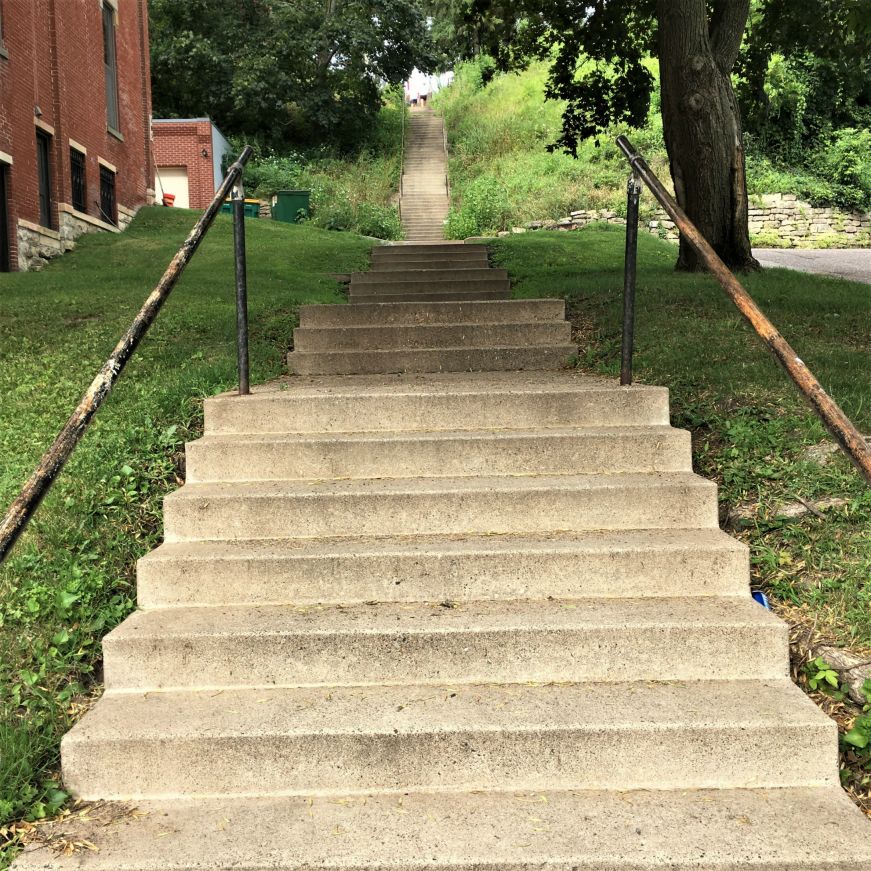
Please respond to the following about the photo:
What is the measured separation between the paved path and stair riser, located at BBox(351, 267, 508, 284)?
5.50m

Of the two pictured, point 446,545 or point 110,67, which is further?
point 110,67

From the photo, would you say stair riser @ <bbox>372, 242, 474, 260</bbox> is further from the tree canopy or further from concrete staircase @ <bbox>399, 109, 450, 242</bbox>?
the tree canopy

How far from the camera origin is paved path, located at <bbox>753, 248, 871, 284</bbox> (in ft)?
43.1

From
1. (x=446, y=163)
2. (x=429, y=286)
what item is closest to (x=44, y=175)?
(x=429, y=286)

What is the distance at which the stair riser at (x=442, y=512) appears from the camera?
351cm

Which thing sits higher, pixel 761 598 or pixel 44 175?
pixel 44 175

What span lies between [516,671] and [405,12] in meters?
30.0

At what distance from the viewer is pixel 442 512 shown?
3537 millimetres

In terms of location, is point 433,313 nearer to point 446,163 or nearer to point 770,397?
point 770,397

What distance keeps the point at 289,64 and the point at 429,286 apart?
22802 mm

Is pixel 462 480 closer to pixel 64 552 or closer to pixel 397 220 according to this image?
pixel 64 552

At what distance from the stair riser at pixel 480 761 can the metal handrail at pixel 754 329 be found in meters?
0.93

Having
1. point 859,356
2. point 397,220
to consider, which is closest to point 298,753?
point 859,356

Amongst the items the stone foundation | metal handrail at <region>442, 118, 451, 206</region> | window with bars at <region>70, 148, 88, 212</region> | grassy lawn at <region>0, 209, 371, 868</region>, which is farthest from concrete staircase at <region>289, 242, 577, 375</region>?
metal handrail at <region>442, 118, 451, 206</region>
